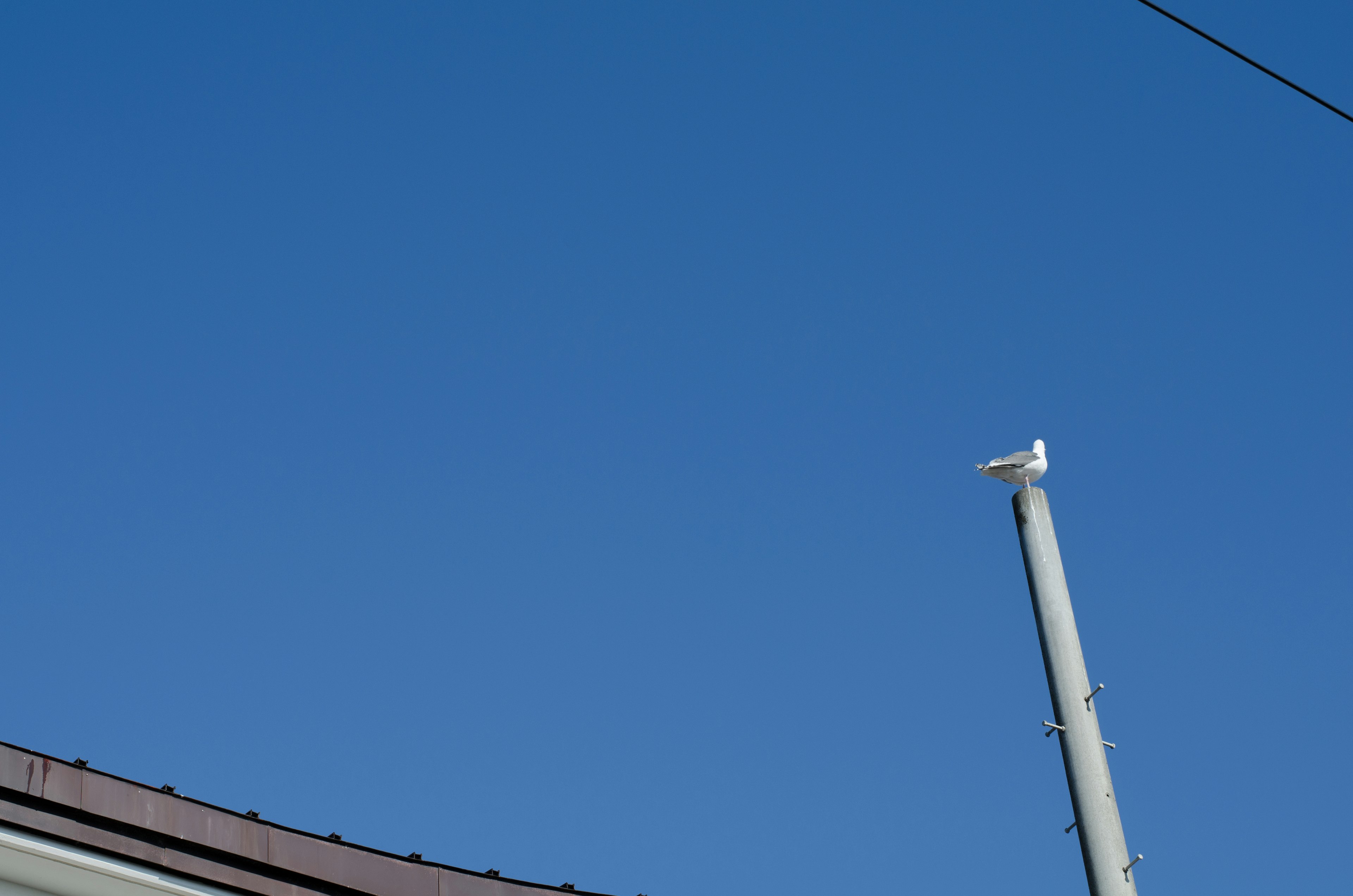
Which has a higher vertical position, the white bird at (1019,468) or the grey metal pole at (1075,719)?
the white bird at (1019,468)

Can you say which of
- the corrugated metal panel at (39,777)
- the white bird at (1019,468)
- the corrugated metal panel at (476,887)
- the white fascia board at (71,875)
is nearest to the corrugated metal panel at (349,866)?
the corrugated metal panel at (476,887)

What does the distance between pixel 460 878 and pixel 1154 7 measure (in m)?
6.13

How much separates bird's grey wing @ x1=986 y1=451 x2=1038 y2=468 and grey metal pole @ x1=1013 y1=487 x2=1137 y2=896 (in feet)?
5.82

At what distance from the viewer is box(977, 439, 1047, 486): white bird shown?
7.84 metres

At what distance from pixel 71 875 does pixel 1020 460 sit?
18.1 feet

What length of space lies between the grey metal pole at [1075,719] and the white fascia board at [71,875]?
4560 millimetres

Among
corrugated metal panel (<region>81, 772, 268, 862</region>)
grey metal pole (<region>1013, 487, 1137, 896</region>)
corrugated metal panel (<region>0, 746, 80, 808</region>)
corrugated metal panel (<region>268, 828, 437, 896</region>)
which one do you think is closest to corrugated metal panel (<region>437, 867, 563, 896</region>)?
corrugated metal panel (<region>268, 828, 437, 896</region>)

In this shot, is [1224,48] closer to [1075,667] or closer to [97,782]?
[1075,667]

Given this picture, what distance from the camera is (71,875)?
7.16 metres

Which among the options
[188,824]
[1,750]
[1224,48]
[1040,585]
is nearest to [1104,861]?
[1040,585]

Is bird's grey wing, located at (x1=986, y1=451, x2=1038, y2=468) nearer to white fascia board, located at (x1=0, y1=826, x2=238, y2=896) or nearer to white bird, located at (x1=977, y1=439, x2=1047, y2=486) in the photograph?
white bird, located at (x1=977, y1=439, x2=1047, y2=486)

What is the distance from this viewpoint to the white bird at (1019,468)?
25.7ft

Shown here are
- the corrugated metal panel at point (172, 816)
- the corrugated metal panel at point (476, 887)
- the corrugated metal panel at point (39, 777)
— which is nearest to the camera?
the corrugated metal panel at point (39, 777)

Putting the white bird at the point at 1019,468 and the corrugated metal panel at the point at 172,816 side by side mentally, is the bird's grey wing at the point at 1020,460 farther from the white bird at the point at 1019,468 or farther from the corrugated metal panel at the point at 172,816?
the corrugated metal panel at the point at 172,816
